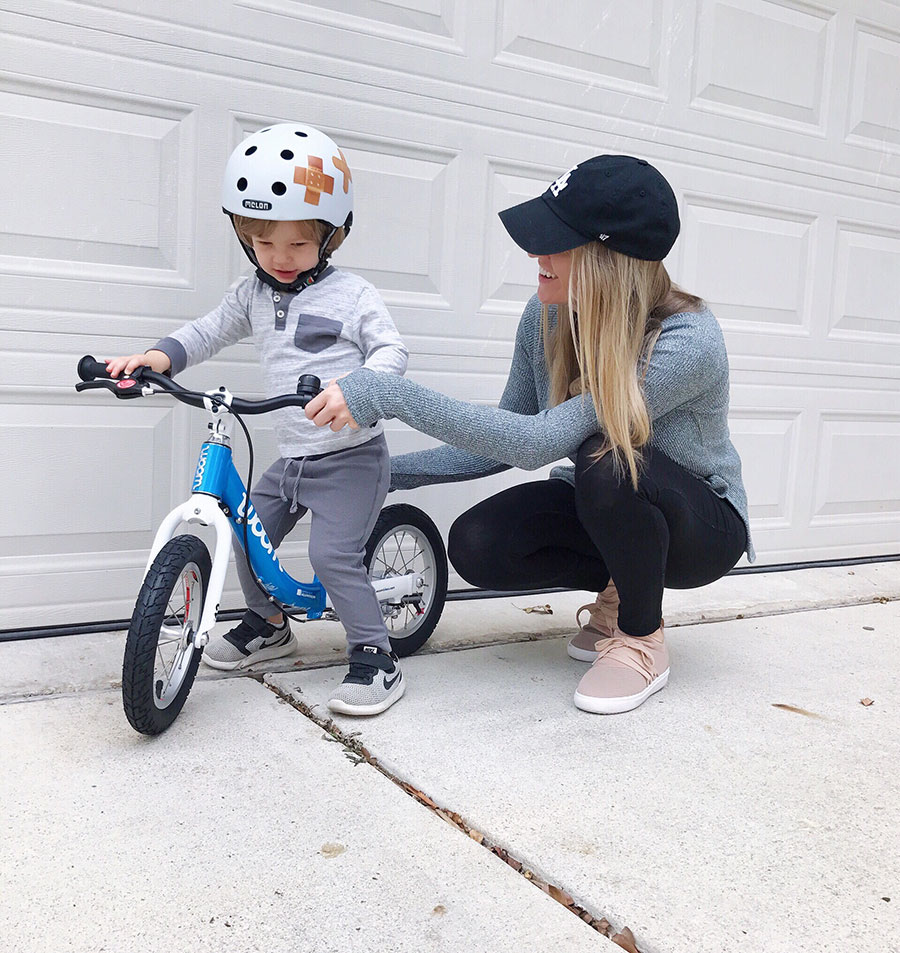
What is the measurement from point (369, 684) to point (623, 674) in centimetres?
58

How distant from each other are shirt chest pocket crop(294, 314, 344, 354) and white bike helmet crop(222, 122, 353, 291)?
8.3 inches

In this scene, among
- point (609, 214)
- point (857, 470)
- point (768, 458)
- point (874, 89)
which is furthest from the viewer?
point (857, 470)

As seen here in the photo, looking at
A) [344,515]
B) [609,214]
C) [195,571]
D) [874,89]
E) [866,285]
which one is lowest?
[195,571]

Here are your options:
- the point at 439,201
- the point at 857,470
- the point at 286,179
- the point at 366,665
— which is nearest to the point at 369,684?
the point at 366,665

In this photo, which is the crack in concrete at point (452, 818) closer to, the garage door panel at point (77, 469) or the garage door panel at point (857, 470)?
the garage door panel at point (77, 469)

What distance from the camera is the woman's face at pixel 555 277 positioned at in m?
2.11

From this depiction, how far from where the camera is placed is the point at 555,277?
84.8 inches

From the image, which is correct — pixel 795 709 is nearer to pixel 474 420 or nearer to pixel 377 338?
pixel 474 420

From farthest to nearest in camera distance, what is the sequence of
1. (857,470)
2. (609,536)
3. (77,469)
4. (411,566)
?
(857,470) → (411,566) → (77,469) → (609,536)

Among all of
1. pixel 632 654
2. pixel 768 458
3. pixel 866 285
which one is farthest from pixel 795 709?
pixel 866 285

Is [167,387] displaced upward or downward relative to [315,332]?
downward

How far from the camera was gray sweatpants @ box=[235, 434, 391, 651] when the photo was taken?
7.04 ft

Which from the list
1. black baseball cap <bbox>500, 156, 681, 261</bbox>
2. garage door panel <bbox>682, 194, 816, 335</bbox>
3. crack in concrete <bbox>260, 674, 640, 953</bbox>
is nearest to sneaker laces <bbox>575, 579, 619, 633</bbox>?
crack in concrete <bbox>260, 674, 640, 953</bbox>

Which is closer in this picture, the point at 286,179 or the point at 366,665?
the point at 286,179
